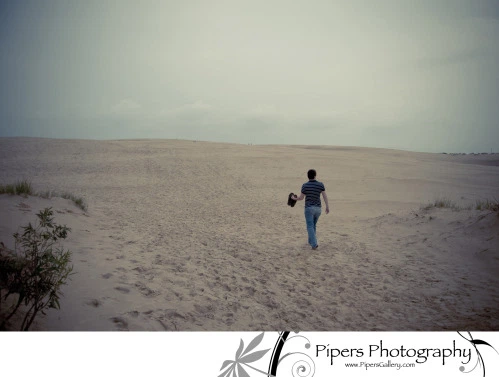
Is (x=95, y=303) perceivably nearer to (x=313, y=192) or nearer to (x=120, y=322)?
(x=120, y=322)

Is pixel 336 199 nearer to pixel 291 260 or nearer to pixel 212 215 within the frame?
pixel 212 215

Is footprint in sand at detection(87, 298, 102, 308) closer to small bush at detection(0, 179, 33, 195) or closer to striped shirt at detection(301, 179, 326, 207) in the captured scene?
striped shirt at detection(301, 179, 326, 207)

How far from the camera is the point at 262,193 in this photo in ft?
47.0

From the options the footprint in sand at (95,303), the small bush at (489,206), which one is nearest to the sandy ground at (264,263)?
the footprint in sand at (95,303)

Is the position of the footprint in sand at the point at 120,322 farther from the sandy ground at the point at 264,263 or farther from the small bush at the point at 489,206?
the small bush at the point at 489,206

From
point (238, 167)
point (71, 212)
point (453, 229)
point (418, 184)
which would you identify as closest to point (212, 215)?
point (71, 212)

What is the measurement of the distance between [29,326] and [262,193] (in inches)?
464
